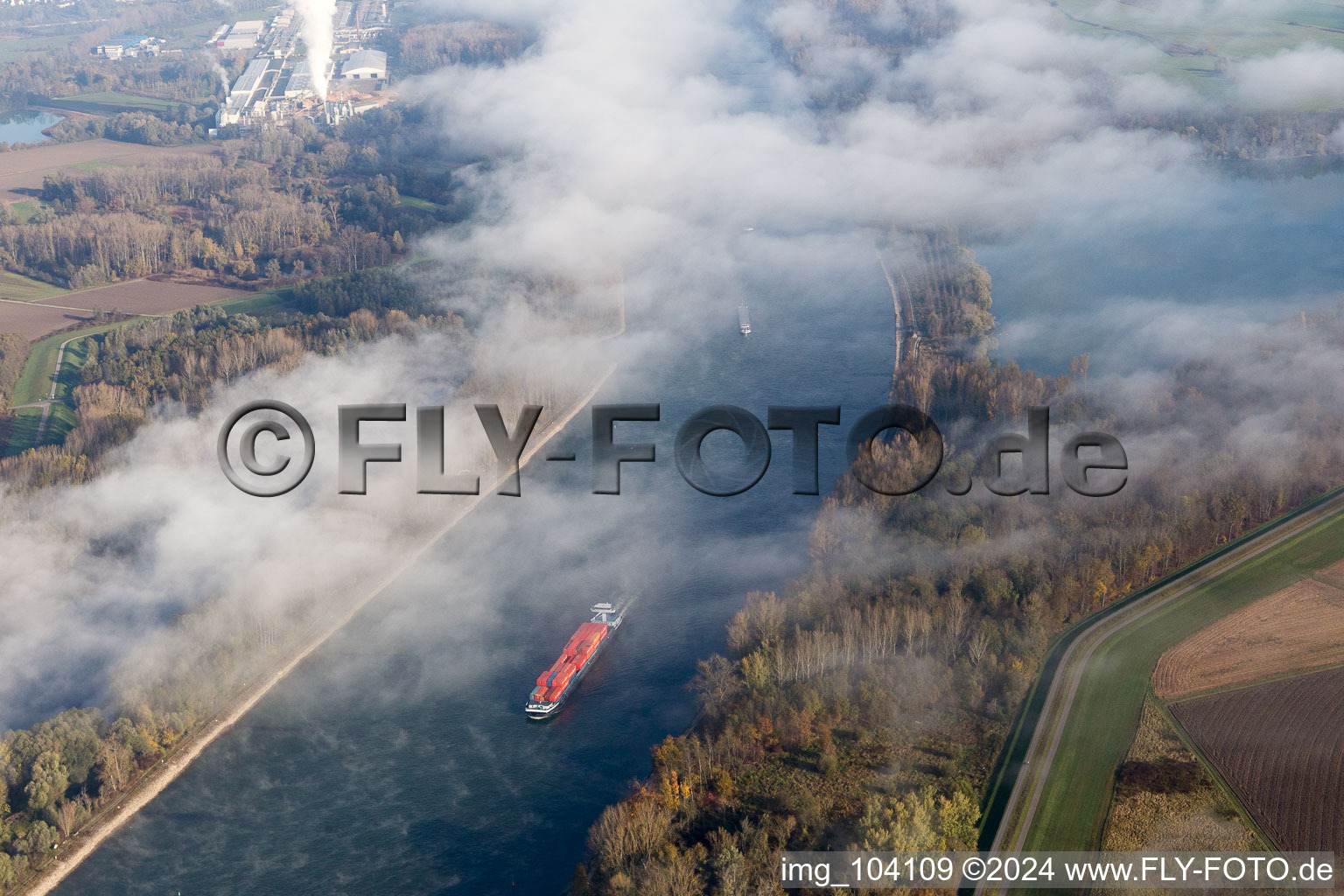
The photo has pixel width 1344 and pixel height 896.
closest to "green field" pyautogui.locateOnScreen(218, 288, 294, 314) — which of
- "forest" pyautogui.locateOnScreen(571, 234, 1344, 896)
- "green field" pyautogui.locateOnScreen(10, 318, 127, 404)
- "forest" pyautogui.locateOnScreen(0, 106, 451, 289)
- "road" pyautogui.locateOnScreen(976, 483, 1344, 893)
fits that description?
"forest" pyautogui.locateOnScreen(0, 106, 451, 289)

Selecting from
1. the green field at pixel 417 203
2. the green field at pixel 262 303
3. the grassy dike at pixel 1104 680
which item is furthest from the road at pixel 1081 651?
the green field at pixel 417 203

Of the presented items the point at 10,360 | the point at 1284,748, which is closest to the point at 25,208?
the point at 10,360

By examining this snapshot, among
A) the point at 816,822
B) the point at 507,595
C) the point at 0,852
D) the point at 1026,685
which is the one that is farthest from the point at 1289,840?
the point at 0,852

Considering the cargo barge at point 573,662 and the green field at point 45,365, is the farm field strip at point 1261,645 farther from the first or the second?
the green field at point 45,365

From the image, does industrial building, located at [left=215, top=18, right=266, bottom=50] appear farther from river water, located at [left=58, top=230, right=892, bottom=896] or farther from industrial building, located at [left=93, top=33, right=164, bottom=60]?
river water, located at [left=58, top=230, right=892, bottom=896]

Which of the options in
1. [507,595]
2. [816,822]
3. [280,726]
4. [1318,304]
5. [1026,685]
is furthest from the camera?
[1318,304]

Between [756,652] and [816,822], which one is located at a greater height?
[756,652]

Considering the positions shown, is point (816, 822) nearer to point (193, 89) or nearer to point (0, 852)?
point (0, 852)
